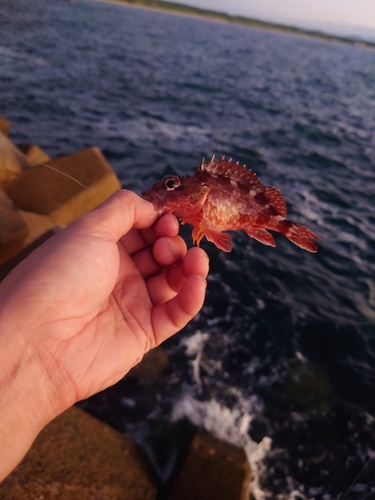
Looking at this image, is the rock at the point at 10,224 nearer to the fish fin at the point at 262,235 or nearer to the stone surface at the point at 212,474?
the fish fin at the point at 262,235

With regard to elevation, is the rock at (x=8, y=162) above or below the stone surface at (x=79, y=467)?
above

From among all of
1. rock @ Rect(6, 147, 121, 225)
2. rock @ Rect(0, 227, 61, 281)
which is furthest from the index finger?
rock @ Rect(6, 147, 121, 225)

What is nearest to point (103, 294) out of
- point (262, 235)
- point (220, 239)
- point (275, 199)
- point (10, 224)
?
point (220, 239)

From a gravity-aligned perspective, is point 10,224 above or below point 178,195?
below

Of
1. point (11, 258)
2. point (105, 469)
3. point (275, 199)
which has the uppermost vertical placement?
point (275, 199)

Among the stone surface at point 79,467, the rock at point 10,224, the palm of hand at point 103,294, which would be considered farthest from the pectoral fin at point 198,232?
the rock at point 10,224

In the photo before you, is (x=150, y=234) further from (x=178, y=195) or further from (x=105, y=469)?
(x=105, y=469)
